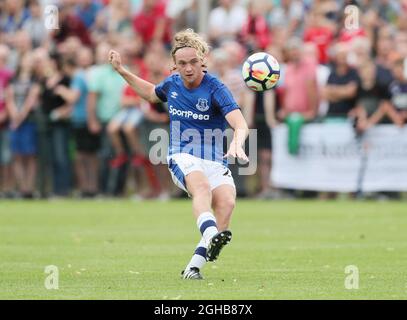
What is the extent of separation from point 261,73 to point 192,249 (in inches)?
120

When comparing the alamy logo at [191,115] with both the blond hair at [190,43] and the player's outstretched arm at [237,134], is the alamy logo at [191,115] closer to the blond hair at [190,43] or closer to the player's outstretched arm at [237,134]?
the player's outstretched arm at [237,134]

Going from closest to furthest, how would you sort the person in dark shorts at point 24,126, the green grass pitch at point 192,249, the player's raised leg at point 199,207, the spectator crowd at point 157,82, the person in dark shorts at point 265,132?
the green grass pitch at point 192,249, the player's raised leg at point 199,207, the spectator crowd at point 157,82, the person in dark shorts at point 265,132, the person in dark shorts at point 24,126

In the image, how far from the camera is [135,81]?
36.2 ft

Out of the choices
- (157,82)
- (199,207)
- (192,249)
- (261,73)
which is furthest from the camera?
(157,82)

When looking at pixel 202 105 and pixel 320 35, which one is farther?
pixel 320 35

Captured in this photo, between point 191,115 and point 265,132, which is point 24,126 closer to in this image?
point 265,132

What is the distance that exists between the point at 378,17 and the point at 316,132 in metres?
3.11

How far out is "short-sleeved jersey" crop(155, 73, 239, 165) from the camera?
10.5m

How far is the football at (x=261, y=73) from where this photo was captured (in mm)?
10953

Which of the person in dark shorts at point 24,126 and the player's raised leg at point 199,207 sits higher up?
the person in dark shorts at point 24,126

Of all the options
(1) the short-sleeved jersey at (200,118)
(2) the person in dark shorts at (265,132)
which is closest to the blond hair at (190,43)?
(1) the short-sleeved jersey at (200,118)

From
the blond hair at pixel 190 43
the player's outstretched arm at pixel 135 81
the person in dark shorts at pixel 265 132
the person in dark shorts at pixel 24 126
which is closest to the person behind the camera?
the blond hair at pixel 190 43

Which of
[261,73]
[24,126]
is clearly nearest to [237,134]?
[261,73]

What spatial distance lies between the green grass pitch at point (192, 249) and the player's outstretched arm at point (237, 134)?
1.15 m
